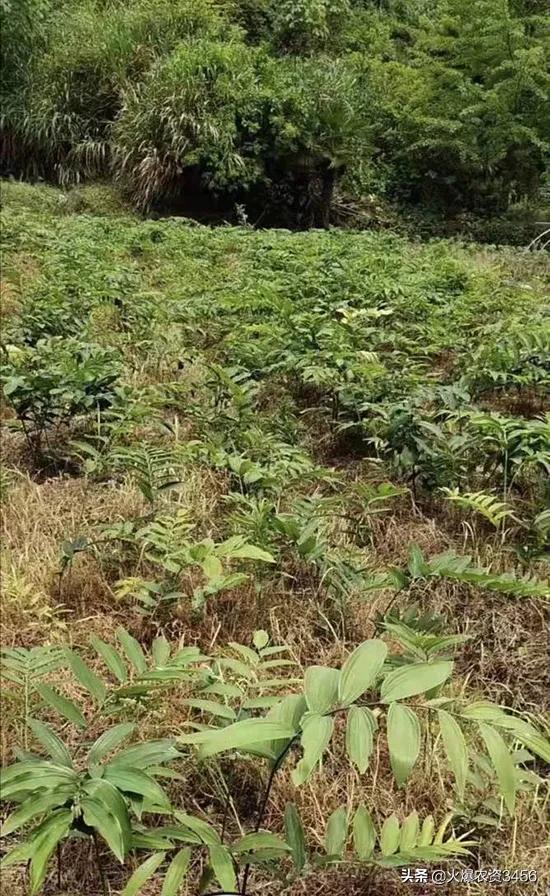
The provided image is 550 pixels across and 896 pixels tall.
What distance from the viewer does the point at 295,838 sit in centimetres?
109

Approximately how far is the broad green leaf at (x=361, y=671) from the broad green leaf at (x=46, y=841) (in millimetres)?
379

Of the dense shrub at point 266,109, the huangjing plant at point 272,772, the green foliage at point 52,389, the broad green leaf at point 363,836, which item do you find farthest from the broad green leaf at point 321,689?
the dense shrub at point 266,109

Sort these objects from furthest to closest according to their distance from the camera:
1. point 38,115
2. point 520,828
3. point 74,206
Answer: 1. point 38,115
2. point 74,206
3. point 520,828

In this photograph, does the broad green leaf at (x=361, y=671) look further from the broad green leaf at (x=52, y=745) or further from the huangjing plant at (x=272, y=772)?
the broad green leaf at (x=52, y=745)

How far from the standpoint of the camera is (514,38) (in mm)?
8242

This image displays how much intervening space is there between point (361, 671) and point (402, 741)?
12cm

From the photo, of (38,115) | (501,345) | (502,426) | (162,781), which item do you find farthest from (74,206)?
Answer: (162,781)

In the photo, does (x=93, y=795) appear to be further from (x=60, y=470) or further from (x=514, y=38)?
(x=514, y=38)

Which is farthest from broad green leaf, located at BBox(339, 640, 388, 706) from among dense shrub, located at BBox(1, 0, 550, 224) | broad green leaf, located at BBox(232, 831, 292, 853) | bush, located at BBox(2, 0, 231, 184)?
bush, located at BBox(2, 0, 231, 184)

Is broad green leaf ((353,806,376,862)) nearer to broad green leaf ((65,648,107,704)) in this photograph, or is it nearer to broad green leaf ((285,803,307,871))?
broad green leaf ((285,803,307,871))

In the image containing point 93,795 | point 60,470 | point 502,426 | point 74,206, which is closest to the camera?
point 93,795

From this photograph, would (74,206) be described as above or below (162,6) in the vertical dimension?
below

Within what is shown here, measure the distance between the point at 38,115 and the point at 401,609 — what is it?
9.58m

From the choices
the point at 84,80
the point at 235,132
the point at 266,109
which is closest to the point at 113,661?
the point at 235,132
